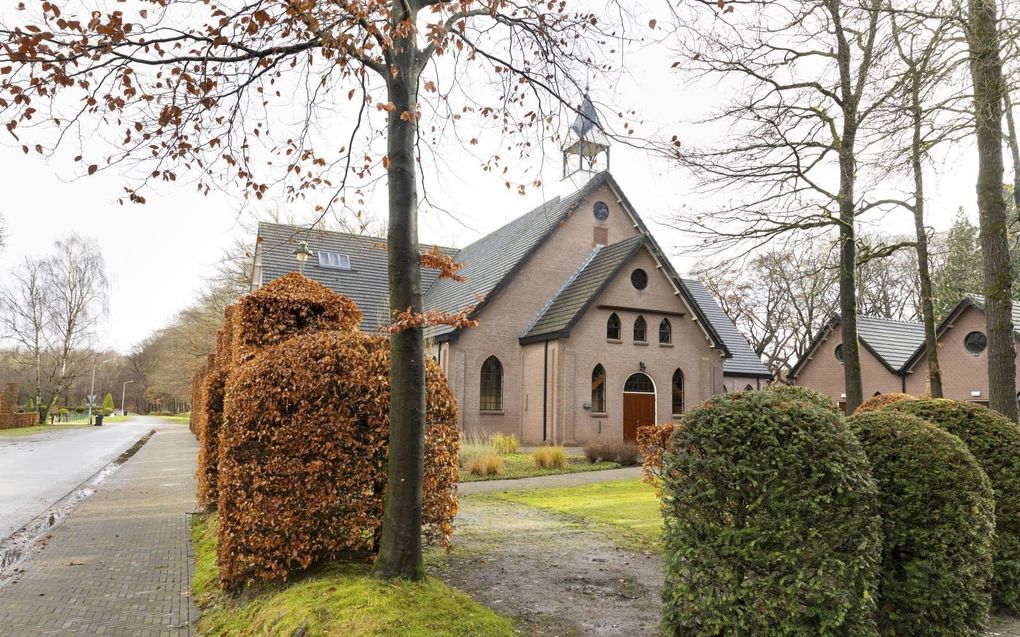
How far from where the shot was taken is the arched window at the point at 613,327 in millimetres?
26703

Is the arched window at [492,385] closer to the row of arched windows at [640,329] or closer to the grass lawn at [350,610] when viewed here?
the row of arched windows at [640,329]

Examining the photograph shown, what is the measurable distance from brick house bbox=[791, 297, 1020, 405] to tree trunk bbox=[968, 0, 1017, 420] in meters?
17.3

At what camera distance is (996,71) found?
394 inches

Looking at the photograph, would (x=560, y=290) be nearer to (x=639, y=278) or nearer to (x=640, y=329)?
(x=639, y=278)

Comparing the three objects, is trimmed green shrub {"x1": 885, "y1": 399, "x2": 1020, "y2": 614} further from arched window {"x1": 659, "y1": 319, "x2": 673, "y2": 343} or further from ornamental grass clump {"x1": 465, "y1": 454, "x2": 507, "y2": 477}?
arched window {"x1": 659, "y1": 319, "x2": 673, "y2": 343}

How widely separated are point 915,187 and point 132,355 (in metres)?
113

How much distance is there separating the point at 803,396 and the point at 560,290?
23.1 m

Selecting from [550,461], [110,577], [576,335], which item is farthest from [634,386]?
[110,577]

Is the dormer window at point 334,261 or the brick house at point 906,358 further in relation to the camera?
the dormer window at point 334,261

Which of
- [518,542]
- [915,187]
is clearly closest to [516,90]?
[518,542]

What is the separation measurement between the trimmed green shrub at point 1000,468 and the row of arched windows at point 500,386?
19.8 m

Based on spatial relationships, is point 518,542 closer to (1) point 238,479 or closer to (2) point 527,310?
(1) point 238,479

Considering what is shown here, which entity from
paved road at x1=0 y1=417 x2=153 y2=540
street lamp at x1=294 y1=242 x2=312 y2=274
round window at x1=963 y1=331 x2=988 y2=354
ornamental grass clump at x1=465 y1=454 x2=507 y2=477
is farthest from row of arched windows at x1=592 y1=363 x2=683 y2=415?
street lamp at x1=294 y1=242 x2=312 y2=274

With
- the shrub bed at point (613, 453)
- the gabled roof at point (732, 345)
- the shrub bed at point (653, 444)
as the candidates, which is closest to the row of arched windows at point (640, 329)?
the shrub bed at point (613, 453)
